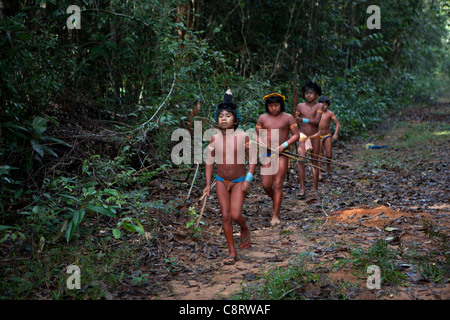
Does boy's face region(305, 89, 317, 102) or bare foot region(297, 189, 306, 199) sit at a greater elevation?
boy's face region(305, 89, 317, 102)

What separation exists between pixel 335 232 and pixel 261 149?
1.61m

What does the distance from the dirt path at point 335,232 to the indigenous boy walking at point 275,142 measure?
473 millimetres

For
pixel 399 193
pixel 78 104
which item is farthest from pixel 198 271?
pixel 399 193

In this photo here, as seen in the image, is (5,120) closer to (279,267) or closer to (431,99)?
(279,267)

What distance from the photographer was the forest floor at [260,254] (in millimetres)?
3881

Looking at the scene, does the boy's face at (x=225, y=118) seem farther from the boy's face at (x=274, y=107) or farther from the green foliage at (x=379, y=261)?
the green foliage at (x=379, y=261)

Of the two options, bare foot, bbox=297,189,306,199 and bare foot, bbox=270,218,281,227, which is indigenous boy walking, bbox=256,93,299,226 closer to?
bare foot, bbox=270,218,281,227

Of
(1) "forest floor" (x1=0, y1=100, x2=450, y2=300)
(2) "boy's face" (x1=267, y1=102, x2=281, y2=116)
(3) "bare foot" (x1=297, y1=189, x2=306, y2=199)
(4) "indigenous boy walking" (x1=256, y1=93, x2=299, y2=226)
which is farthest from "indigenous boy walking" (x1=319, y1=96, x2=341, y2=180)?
(2) "boy's face" (x1=267, y1=102, x2=281, y2=116)

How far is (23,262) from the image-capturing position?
14.1ft

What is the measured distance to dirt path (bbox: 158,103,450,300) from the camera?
4.05m

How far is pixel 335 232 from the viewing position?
5.45 m

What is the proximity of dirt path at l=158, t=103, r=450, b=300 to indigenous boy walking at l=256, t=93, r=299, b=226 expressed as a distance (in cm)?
47

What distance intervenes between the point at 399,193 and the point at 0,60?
6497 millimetres
